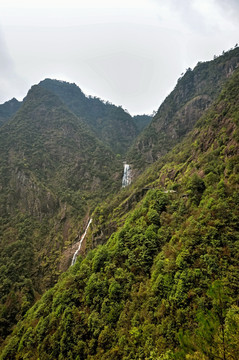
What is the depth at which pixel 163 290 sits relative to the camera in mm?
13406

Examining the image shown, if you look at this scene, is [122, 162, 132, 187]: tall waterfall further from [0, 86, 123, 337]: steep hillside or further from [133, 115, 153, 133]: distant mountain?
[133, 115, 153, 133]: distant mountain

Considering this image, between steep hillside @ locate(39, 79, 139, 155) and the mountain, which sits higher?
the mountain

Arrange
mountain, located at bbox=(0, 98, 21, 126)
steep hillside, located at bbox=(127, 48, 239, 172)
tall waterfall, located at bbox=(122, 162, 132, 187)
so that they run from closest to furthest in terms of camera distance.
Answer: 1. tall waterfall, located at bbox=(122, 162, 132, 187)
2. steep hillside, located at bbox=(127, 48, 239, 172)
3. mountain, located at bbox=(0, 98, 21, 126)

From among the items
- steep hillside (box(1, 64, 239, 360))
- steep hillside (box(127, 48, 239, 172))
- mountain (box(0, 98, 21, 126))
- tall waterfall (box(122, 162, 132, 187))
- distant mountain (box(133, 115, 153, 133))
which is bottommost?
steep hillside (box(1, 64, 239, 360))

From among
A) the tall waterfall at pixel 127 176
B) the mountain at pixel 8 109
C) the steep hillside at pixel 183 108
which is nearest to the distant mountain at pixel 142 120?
the steep hillside at pixel 183 108

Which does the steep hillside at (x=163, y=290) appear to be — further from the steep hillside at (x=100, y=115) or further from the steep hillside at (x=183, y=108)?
the steep hillside at (x=100, y=115)

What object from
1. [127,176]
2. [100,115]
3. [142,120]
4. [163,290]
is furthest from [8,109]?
[163,290]

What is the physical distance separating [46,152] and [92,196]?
28.6m

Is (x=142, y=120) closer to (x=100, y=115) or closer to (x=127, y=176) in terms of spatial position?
(x=100, y=115)

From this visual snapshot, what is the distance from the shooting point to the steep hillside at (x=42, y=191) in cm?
3524

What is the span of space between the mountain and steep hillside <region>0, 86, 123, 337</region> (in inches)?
1127

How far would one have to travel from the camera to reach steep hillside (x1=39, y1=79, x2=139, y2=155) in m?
103

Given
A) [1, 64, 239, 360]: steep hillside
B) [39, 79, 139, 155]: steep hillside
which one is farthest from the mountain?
[1, 64, 239, 360]: steep hillside

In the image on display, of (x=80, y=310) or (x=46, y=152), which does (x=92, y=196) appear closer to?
(x=46, y=152)
